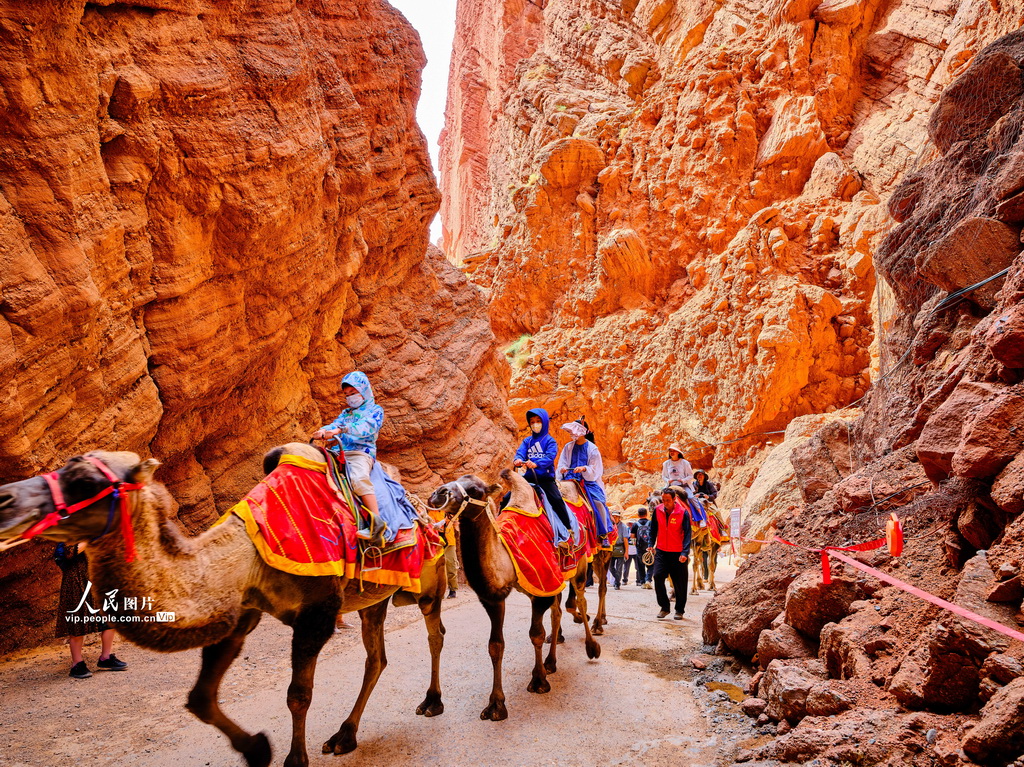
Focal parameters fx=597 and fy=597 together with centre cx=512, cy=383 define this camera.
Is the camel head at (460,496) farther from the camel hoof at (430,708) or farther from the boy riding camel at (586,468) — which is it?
the boy riding camel at (586,468)

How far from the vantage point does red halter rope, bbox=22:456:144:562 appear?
2.68 metres

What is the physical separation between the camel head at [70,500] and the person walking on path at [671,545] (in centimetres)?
750

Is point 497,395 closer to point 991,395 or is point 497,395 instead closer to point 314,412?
point 314,412

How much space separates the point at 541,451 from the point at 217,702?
163 inches

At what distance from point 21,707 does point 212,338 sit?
16.6 feet

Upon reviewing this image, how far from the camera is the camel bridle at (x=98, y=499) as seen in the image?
106 inches

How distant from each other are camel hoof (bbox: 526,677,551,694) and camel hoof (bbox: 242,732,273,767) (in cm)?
285

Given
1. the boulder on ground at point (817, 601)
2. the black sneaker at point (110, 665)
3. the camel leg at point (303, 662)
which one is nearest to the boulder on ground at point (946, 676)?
the boulder on ground at point (817, 601)

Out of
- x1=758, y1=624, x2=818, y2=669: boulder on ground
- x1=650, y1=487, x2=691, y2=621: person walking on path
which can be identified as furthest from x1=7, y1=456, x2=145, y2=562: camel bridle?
x1=650, y1=487, x2=691, y2=621: person walking on path

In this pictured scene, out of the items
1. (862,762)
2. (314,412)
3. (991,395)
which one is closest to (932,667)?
(862,762)

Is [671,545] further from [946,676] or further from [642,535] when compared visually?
[642,535]

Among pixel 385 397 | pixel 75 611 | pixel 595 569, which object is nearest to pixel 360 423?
pixel 75 611

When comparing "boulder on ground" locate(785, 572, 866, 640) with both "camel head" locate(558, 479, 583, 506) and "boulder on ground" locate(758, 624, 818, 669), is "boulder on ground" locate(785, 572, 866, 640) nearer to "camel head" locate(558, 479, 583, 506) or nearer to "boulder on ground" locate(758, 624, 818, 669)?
"boulder on ground" locate(758, 624, 818, 669)

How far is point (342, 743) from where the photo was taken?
14.3 feet
